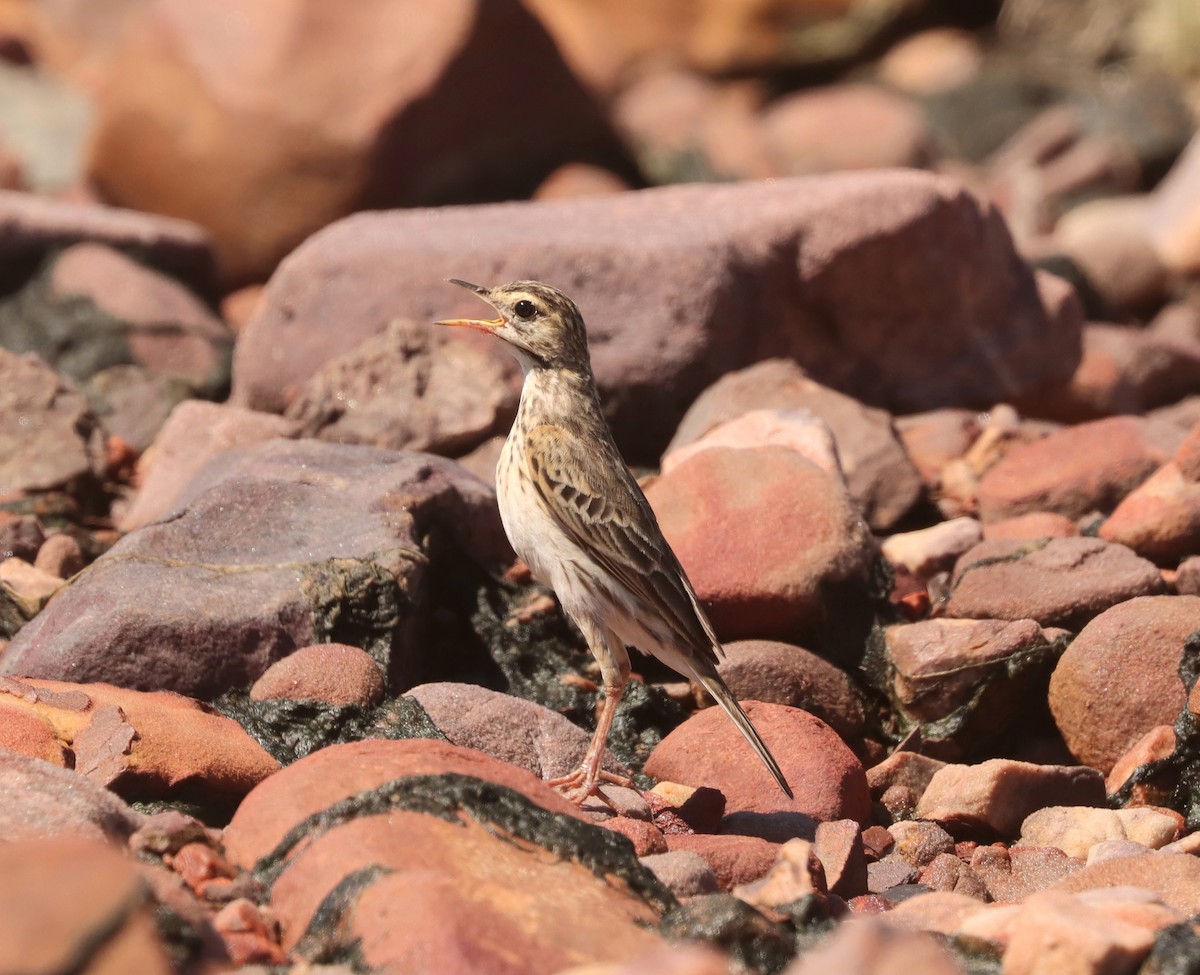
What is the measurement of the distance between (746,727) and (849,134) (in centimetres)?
1393

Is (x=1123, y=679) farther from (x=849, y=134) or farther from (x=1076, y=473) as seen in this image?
(x=849, y=134)

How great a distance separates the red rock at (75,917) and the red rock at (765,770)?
2.87 meters

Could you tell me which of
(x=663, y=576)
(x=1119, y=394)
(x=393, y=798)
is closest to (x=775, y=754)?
(x=663, y=576)

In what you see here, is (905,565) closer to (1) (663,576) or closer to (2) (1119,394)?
(1) (663,576)

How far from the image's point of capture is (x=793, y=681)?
702 centimetres

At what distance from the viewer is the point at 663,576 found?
6332 mm

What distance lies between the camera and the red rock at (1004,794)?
6.21 meters

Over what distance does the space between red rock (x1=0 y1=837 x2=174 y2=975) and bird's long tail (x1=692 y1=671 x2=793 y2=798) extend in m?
2.77

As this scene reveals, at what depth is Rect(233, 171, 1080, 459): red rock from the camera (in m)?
9.35

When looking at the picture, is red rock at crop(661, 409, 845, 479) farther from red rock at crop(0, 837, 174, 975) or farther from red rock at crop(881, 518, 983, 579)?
red rock at crop(0, 837, 174, 975)

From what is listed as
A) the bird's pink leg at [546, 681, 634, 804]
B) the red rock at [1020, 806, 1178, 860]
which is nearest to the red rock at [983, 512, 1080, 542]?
the red rock at [1020, 806, 1178, 860]

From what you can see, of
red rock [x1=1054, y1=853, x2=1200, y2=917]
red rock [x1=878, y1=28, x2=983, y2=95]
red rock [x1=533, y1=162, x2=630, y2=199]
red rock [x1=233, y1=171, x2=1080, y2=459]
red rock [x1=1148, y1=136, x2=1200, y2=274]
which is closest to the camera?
red rock [x1=1054, y1=853, x2=1200, y2=917]

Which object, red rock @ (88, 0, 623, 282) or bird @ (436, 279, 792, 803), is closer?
bird @ (436, 279, 792, 803)

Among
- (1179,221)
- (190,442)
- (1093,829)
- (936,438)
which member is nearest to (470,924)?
(1093,829)
